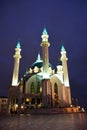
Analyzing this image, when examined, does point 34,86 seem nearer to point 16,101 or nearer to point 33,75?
point 33,75

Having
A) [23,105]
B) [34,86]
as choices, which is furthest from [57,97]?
[23,105]

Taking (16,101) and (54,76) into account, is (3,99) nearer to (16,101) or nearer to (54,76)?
(16,101)

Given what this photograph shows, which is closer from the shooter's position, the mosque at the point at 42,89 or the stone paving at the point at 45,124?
the stone paving at the point at 45,124

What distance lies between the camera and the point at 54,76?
50000 millimetres

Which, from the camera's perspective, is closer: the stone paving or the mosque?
the stone paving

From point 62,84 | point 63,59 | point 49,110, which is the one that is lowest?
point 49,110

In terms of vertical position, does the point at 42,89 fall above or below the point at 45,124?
above

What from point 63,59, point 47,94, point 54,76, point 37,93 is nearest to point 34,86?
point 37,93

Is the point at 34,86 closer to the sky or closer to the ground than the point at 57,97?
closer to the sky

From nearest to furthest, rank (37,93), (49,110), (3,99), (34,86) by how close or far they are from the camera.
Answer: (49,110) → (37,93) → (34,86) → (3,99)

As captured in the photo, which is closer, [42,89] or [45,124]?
[45,124]

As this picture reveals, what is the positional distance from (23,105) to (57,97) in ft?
39.7

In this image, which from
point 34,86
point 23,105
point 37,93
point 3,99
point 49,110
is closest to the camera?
point 49,110

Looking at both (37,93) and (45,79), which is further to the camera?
(37,93)
